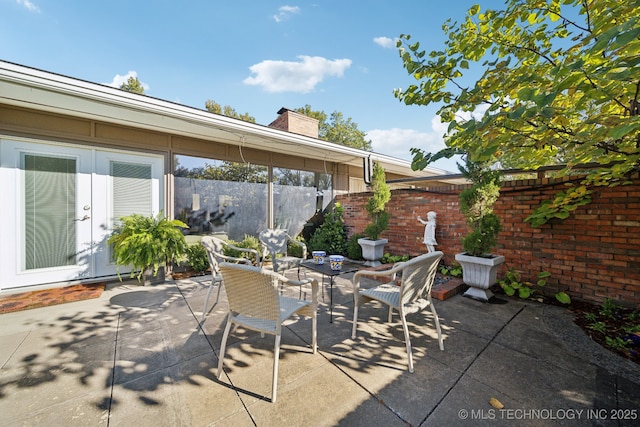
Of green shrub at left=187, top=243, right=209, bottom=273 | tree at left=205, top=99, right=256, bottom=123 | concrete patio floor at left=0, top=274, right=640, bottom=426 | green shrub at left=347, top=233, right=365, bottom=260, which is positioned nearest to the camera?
concrete patio floor at left=0, top=274, right=640, bottom=426

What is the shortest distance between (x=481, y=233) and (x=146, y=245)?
5.05 meters

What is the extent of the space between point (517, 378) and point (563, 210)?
2.73 meters

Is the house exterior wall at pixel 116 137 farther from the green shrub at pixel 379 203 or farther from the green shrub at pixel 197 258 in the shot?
the green shrub at pixel 379 203

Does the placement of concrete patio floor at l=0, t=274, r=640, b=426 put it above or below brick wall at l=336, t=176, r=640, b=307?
below

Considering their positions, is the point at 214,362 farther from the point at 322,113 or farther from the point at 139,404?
the point at 322,113

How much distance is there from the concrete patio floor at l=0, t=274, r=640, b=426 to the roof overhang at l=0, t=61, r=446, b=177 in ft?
8.86

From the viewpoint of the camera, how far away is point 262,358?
2146mm

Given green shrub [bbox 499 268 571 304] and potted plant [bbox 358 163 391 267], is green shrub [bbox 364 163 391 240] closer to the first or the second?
potted plant [bbox 358 163 391 267]

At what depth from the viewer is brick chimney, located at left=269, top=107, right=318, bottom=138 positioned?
23.7 feet

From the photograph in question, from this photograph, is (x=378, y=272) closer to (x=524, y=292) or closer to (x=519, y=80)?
(x=519, y=80)

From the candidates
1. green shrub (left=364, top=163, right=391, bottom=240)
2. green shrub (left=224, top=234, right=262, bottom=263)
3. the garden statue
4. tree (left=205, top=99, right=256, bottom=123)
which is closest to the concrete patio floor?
the garden statue

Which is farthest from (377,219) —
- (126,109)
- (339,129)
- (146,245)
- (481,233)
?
(339,129)

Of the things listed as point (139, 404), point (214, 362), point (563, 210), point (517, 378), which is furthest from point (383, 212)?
point (139, 404)

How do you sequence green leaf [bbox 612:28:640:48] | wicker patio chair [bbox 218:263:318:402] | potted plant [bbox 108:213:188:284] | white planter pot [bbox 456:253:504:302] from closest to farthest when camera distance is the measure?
green leaf [bbox 612:28:640:48], wicker patio chair [bbox 218:263:318:402], white planter pot [bbox 456:253:504:302], potted plant [bbox 108:213:188:284]
